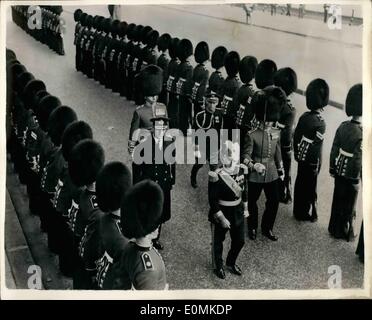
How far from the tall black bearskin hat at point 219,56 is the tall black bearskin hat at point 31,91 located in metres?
1.59

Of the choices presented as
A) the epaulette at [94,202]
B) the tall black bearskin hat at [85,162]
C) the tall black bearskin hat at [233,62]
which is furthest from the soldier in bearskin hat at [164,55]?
the epaulette at [94,202]

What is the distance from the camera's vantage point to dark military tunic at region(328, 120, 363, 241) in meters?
3.42

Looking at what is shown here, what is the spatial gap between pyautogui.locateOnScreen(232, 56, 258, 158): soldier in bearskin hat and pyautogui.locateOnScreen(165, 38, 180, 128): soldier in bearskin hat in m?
0.90

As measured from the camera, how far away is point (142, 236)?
259 cm

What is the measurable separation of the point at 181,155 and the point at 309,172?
53.4 inches

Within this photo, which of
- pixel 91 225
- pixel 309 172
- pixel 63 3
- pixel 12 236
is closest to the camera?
pixel 91 225

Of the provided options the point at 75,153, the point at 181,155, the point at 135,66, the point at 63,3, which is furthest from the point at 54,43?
the point at 75,153

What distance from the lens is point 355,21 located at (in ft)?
11.1

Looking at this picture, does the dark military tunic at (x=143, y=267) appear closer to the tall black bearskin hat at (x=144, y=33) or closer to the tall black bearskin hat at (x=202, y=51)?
the tall black bearskin hat at (x=202, y=51)

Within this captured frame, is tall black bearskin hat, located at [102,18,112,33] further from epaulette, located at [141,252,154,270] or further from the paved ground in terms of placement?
epaulette, located at [141,252,154,270]

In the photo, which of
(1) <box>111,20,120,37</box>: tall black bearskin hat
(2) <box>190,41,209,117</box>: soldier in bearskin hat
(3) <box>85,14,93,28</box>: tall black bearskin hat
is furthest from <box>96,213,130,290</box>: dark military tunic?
(3) <box>85,14,93,28</box>: tall black bearskin hat

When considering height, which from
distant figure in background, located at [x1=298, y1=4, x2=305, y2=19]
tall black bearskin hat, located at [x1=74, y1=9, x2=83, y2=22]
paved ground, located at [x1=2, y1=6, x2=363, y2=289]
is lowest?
paved ground, located at [x1=2, y1=6, x2=363, y2=289]

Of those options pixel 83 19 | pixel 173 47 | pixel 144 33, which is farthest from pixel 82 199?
pixel 83 19

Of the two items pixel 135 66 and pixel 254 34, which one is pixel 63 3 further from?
pixel 135 66
